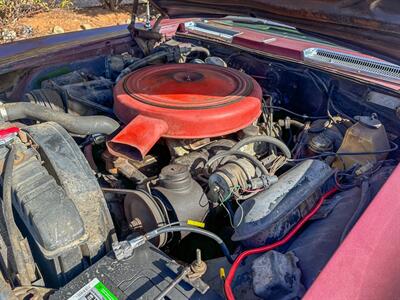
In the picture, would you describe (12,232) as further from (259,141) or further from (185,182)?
(259,141)

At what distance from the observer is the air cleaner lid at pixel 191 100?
4.56 ft

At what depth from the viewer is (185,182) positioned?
1264mm

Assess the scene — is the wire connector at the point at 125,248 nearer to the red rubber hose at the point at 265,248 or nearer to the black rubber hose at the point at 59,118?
the red rubber hose at the point at 265,248

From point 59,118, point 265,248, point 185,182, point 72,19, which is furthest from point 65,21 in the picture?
point 265,248

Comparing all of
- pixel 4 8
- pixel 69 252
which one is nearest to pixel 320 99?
pixel 69 252

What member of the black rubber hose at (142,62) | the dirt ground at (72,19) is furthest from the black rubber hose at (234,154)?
the dirt ground at (72,19)

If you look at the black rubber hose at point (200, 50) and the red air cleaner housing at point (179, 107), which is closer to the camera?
the red air cleaner housing at point (179, 107)

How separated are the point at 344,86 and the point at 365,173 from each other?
25.4 inches

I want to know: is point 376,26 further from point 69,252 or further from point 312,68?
point 69,252

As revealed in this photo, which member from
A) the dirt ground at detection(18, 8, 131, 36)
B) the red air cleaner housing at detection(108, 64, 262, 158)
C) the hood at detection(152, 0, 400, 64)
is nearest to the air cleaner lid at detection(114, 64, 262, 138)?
the red air cleaner housing at detection(108, 64, 262, 158)

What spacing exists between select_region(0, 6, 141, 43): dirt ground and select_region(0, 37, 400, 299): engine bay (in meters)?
5.61

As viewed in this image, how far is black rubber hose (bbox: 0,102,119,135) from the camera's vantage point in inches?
57.1

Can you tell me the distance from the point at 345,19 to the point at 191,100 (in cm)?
63

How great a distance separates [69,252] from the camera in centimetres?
108
